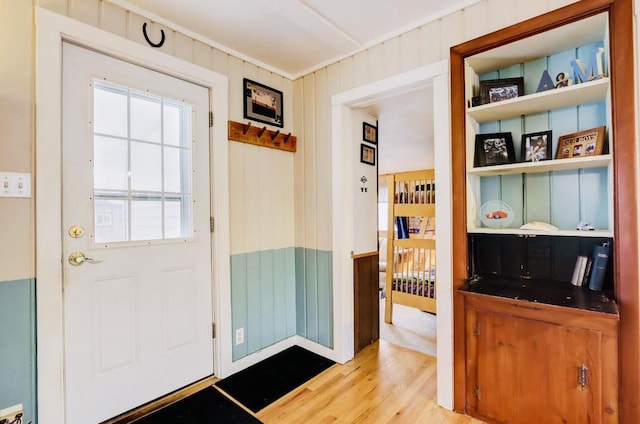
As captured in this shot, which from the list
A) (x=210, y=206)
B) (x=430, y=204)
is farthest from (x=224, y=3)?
(x=430, y=204)

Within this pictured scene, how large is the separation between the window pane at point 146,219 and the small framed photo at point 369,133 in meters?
1.67

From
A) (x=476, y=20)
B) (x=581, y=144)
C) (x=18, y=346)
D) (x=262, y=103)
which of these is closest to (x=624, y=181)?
(x=581, y=144)

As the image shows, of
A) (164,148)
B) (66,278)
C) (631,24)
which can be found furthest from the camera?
(164,148)

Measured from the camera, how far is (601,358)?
4.46ft

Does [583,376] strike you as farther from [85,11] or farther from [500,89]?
[85,11]

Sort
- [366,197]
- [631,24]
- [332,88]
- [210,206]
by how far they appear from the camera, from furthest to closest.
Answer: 1. [366,197]
2. [332,88]
3. [210,206]
4. [631,24]

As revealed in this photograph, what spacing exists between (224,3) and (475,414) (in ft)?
8.77

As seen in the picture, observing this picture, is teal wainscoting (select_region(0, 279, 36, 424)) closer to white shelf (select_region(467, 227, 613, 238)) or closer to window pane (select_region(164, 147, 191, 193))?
window pane (select_region(164, 147, 191, 193))

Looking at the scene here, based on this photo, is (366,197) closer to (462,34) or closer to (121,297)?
(462,34)

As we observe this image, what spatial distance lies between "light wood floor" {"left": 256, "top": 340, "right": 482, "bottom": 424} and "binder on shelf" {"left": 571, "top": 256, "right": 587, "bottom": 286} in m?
0.92

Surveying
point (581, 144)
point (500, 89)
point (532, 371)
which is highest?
point (500, 89)

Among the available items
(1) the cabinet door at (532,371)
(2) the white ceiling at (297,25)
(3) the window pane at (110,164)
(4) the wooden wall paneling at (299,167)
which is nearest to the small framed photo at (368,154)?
(2) the white ceiling at (297,25)

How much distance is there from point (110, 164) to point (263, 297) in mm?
1394

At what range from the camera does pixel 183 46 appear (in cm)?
Result: 203
